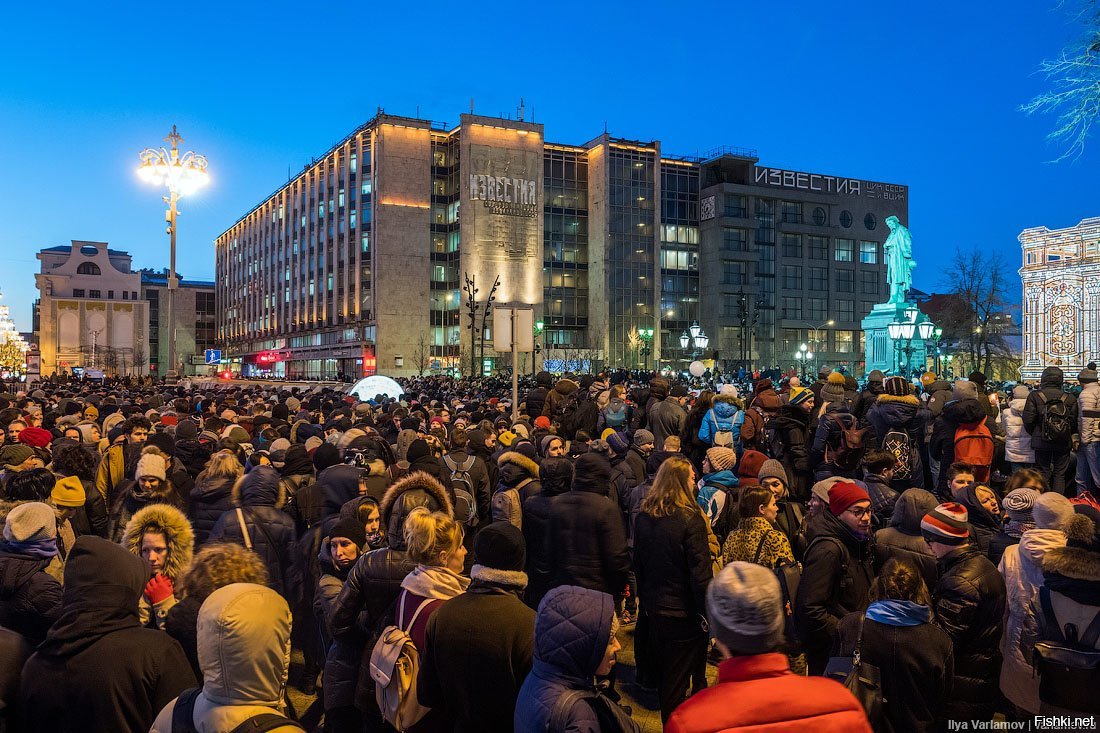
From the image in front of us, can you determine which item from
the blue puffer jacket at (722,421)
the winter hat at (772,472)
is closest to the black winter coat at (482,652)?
the winter hat at (772,472)

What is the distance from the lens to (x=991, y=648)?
4023mm

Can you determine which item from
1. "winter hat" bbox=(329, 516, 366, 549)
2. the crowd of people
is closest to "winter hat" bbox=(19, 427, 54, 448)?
the crowd of people

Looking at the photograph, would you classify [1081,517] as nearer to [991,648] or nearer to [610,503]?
Result: [991,648]

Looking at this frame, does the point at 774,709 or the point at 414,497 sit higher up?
the point at 414,497

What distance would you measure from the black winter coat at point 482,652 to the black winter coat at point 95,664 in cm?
114

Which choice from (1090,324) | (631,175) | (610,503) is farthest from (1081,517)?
(631,175)

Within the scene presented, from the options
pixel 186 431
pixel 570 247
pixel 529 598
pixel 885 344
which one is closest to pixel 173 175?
pixel 186 431

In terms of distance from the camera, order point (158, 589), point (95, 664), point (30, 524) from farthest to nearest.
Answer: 1. point (158, 589)
2. point (30, 524)
3. point (95, 664)

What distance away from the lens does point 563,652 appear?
2900 millimetres

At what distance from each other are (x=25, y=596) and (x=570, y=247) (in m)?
77.1

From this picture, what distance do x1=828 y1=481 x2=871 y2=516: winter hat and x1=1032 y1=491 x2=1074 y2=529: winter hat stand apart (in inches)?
39.0

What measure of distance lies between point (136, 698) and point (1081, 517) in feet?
14.8

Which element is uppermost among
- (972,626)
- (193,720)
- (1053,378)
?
(1053,378)

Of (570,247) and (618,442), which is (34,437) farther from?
(570,247)
